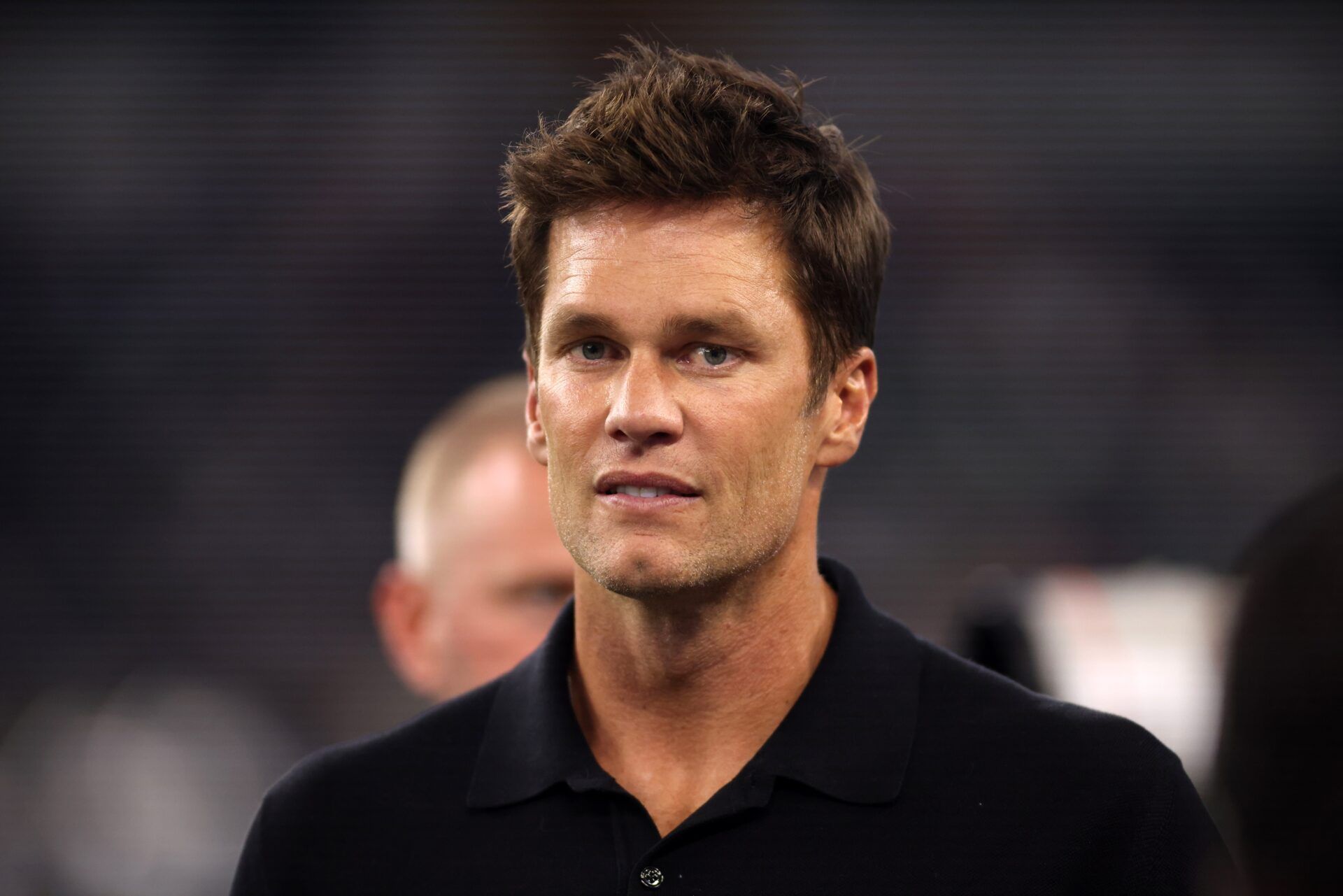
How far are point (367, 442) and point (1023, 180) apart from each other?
2.89 meters

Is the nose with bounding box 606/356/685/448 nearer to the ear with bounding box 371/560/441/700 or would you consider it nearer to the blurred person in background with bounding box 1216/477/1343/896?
the blurred person in background with bounding box 1216/477/1343/896

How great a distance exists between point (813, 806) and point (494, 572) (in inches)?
49.4

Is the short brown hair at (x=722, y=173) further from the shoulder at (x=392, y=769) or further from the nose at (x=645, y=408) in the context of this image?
the shoulder at (x=392, y=769)

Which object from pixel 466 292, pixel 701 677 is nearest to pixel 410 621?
pixel 701 677

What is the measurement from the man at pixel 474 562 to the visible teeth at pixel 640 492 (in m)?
1.04

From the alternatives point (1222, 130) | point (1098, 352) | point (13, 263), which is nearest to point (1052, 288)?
point (1098, 352)

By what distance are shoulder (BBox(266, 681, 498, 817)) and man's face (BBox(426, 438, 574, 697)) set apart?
81 centimetres

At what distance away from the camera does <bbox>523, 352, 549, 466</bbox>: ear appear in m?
2.11

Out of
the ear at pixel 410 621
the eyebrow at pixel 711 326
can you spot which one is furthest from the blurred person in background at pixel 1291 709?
the ear at pixel 410 621

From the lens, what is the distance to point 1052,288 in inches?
258

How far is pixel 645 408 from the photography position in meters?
1.88

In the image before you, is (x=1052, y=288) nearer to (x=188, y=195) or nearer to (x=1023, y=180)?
(x=1023, y=180)

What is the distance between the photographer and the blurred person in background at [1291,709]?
1012 mm

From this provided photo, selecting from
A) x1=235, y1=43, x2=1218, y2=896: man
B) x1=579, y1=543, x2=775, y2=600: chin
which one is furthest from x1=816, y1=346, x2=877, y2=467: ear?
x1=579, y1=543, x2=775, y2=600: chin
